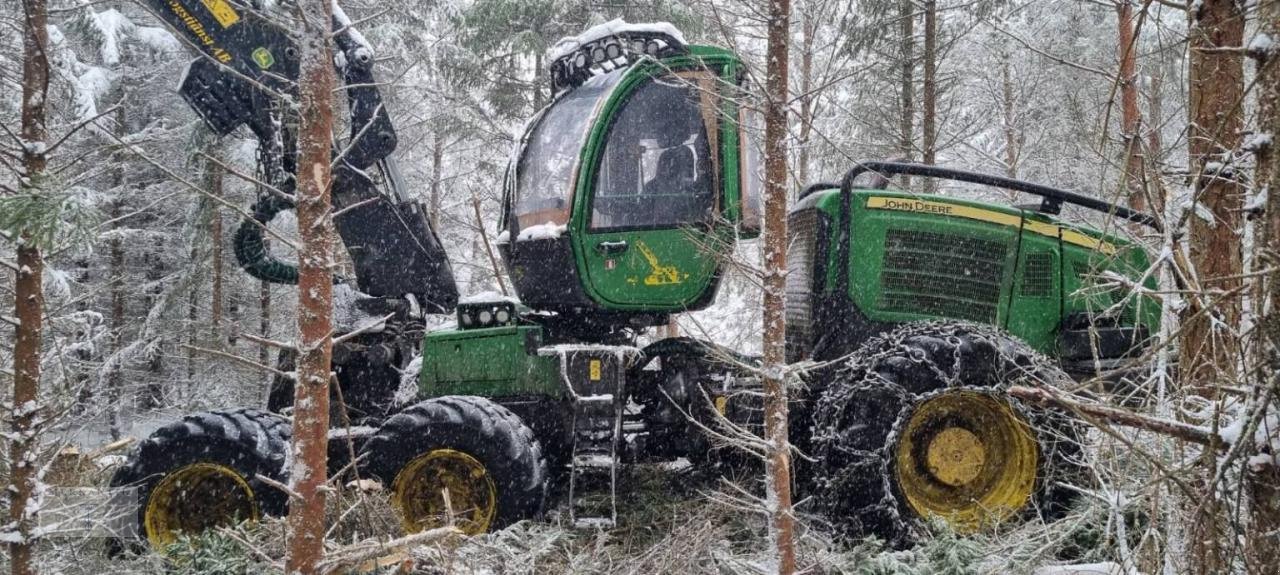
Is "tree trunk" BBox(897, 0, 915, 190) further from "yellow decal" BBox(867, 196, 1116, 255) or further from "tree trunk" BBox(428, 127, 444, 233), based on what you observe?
"tree trunk" BBox(428, 127, 444, 233)

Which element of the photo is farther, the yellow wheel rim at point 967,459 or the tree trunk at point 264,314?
the tree trunk at point 264,314

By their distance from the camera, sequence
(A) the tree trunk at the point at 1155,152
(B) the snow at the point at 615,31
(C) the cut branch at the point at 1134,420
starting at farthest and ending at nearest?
(B) the snow at the point at 615,31 → (A) the tree trunk at the point at 1155,152 → (C) the cut branch at the point at 1134,420

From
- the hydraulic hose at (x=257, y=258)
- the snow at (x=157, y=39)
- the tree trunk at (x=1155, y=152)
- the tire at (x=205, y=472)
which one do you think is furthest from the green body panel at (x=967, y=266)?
the snow at (x=157, y=39)

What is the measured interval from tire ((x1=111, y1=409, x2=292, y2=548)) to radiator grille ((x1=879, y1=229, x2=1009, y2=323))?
3.95 metres

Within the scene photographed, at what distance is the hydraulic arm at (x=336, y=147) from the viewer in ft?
19.0

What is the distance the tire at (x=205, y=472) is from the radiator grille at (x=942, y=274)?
12.9ft

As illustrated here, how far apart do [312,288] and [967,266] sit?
4.05m

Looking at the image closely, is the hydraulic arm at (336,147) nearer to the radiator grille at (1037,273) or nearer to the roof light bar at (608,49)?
the roof light bar at (608,49)

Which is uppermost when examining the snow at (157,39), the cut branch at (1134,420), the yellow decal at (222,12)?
the snow at (157,39)

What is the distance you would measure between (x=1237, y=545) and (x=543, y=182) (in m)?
4.46

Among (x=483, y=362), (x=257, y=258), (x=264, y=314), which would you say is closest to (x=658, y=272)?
(x=483, y=362)

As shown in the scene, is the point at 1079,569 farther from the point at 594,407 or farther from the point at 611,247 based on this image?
the point at 611,247

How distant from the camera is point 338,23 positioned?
567cm

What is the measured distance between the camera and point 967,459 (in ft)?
17.1
